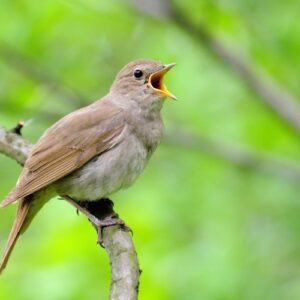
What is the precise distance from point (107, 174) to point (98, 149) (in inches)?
9.9

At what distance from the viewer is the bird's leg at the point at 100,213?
22.1 feet

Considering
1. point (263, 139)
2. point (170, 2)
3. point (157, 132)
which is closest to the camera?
point (157, 132)

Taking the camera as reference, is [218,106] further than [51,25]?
Yes

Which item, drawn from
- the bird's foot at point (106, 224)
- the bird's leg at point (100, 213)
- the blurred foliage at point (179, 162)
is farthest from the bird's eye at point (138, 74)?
the bird's foot at point (106, 224)

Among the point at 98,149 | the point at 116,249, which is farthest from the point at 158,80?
the point at 116,249

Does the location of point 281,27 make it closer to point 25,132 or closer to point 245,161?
point 245,161

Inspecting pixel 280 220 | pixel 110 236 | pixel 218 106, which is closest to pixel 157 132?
pixel 110 236

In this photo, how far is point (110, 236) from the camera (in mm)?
6516

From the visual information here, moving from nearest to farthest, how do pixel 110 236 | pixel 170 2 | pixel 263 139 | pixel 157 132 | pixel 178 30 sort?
pixel 110 236, pixel 157 132, pixel 170 2, pixel 178 30, pixel 263 139

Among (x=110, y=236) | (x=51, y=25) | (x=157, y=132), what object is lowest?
(x=110, y=236)

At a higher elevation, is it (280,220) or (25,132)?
(25,132)

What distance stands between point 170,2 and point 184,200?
2.00 m

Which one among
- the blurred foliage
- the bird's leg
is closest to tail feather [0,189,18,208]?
the bird's leg

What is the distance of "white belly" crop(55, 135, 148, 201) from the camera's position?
7418mm
